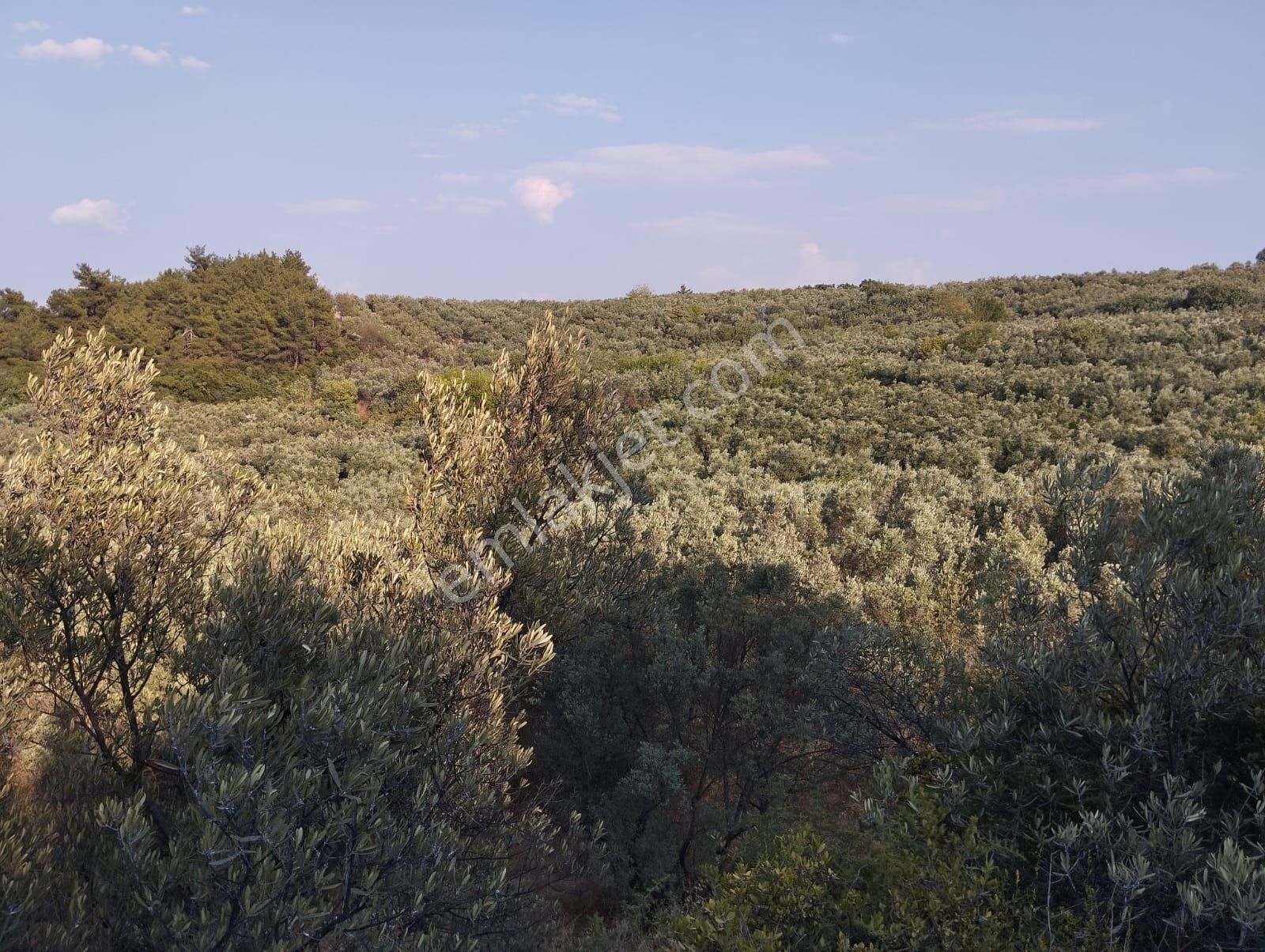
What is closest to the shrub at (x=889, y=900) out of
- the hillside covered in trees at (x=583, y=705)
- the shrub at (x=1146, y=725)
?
the hillside covered in trees at (x=583, y=705)

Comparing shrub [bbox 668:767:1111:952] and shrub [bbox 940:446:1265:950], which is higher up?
shrub [bbox 940:446:1265:950]

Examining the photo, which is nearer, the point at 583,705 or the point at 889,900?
the point at 889,900

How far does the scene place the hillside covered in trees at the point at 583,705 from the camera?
14.4ft

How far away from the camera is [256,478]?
8.32 meters

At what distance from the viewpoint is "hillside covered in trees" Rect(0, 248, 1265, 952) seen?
14.4 feet

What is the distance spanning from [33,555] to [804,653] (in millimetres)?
8361

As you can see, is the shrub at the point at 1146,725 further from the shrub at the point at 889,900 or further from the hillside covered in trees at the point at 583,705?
the shrub at the point at 889,900

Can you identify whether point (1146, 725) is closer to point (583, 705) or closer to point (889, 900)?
point (889, 900)

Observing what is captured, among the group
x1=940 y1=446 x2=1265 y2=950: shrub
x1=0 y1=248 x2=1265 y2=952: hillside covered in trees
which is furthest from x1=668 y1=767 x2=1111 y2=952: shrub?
x1=940 y1=446 x2=1265 y2=950: shrub

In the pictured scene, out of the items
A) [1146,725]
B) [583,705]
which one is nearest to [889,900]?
[1146,725]

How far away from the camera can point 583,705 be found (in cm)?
935

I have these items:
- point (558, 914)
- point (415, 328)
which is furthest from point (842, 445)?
point (415, 328)

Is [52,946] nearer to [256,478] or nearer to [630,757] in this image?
[256,478]

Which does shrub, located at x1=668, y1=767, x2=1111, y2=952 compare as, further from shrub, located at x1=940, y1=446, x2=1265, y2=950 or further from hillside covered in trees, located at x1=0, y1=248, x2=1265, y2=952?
shrub, located at x1=940, y1=446, x2=1265, y2=950
